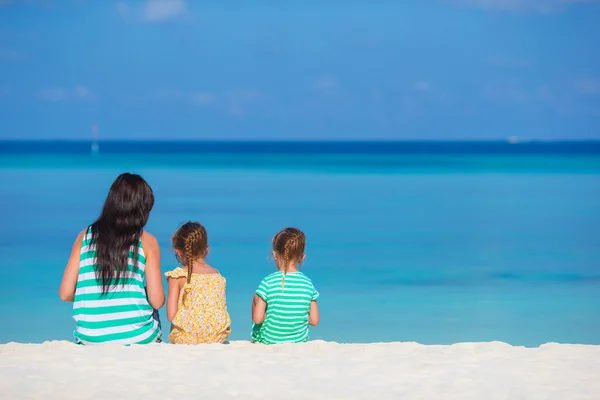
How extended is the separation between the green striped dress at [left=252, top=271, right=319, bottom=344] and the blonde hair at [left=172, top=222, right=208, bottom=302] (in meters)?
0.41

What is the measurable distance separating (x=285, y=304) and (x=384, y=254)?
820 cm

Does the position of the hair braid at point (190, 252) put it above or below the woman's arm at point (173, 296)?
above

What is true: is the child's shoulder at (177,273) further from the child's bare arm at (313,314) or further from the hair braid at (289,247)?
the child's bare arm at (313,314)

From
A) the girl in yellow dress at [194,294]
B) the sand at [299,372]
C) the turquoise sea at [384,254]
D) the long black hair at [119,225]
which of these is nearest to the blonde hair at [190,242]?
the girl in yellow dress at [194,294]

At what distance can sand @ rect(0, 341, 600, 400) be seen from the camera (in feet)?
13.7

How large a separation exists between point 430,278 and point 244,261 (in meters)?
2.70

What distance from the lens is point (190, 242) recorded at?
203 inches

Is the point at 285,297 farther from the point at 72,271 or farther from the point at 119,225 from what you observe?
the point at 72,271

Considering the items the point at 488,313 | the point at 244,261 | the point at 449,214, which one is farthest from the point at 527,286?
the point at 449,214

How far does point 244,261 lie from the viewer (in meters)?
12.4

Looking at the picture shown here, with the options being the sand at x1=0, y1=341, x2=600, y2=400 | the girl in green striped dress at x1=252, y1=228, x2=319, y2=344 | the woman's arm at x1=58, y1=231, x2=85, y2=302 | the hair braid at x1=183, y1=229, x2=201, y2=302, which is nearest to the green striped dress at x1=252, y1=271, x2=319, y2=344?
the girl in green striped dress at x1=252, y1=228, x2=319, y2=344

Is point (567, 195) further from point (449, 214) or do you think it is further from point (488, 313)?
point (488, 313)

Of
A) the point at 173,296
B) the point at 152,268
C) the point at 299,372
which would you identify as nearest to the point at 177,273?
the point at 173,296

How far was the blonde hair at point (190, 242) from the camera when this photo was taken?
5152 millimetres
